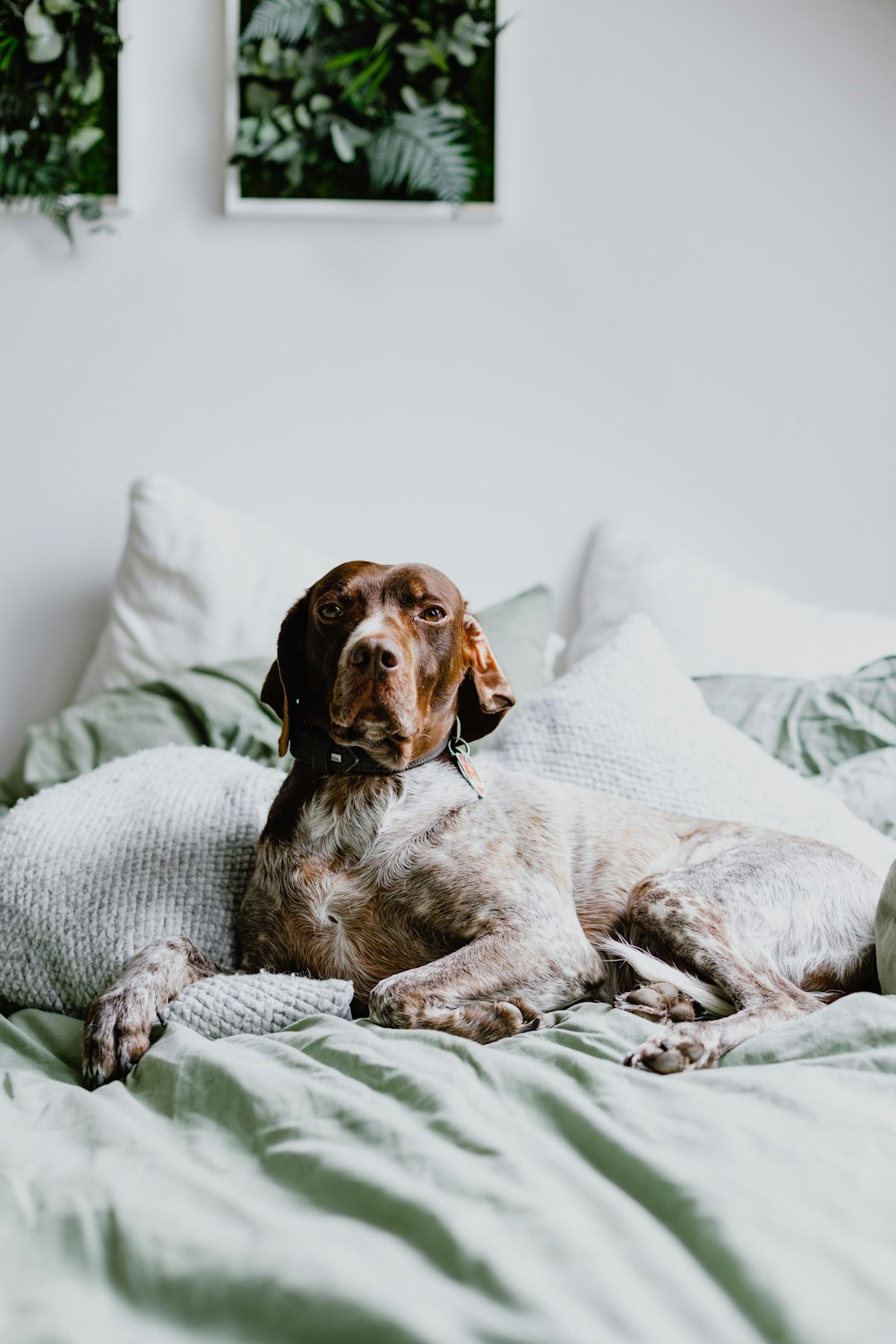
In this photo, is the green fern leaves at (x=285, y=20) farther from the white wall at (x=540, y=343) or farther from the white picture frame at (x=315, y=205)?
the white wall at (x=540, y=343)

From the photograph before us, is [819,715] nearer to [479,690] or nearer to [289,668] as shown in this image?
[479,690]

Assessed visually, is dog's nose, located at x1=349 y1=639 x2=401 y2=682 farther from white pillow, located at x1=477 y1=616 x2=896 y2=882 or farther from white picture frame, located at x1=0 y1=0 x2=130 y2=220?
white picture frame, located at x1=0 y1=0 x2=130 y2=220

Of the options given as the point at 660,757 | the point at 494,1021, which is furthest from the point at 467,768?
the point at 660,757

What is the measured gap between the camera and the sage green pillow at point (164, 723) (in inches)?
91.4

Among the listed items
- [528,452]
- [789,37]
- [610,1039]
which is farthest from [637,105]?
[610,1039]

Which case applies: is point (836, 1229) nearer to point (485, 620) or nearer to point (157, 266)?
point (485, 620)

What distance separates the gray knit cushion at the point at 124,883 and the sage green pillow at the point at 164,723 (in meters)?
0.47

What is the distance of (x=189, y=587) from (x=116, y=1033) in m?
1.70

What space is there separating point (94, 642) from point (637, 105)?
2141mm

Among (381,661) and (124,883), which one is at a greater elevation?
(381,661)

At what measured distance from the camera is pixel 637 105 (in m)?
3.07

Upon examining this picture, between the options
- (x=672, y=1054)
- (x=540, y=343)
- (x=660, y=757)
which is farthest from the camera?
(x=540, y=343)

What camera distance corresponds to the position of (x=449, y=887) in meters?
1.50

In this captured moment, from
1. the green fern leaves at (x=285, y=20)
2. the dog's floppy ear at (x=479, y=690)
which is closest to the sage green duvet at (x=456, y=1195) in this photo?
the dog's floppy ear at (x=479, y=690)
